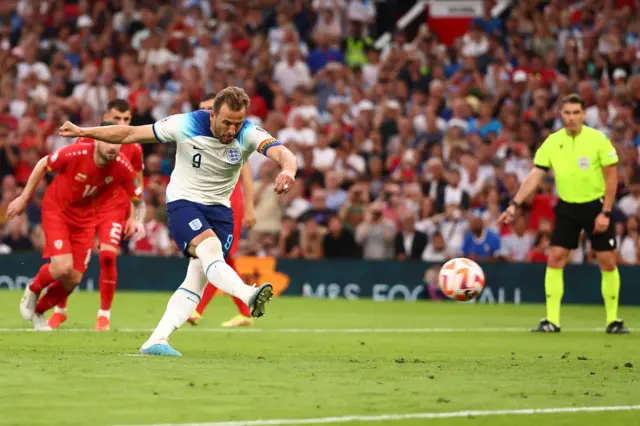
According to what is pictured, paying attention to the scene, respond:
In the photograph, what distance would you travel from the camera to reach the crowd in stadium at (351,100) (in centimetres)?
2236

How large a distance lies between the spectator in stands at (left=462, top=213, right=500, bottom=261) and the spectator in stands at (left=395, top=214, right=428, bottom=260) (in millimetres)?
874

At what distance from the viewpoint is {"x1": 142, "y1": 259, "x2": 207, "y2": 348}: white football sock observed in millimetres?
10023

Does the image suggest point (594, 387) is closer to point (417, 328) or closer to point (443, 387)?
point (443, 387)

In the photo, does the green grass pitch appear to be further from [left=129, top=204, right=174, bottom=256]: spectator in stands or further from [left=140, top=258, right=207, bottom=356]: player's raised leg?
[left=129, top=204, right=174, bottom=256]: spectator in stands

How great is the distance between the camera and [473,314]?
18188mm

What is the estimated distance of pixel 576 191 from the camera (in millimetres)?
14406

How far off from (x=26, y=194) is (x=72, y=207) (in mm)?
967

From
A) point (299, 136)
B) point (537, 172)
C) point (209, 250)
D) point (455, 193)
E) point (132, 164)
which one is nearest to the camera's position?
point (209, 250)

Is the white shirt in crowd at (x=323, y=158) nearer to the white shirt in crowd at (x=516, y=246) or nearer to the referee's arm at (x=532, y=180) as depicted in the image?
the white shirt in crowd at (x=516, y=246)

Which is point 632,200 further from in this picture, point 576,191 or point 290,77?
point 290,77

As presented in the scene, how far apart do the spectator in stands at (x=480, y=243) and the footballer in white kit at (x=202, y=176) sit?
37.7ft

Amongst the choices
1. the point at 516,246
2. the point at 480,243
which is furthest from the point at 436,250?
the point at 516,246

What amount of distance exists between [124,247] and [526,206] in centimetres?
745

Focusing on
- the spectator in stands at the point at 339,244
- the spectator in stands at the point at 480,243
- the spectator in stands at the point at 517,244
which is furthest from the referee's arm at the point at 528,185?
the spectator in stands at the point at 339,244
